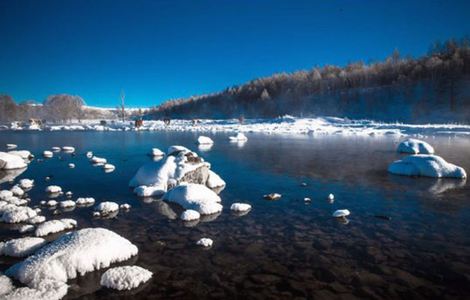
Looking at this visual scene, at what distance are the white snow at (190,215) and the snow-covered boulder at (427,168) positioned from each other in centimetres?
1104

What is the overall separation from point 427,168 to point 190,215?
11594 millimetres

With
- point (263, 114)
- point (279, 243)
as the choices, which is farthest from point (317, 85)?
point (279, 243)

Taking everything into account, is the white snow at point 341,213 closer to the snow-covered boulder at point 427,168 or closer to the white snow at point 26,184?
the snow-covered boulder at point 427,168

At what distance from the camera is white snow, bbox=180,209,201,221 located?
8.59 metres

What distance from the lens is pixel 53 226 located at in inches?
297

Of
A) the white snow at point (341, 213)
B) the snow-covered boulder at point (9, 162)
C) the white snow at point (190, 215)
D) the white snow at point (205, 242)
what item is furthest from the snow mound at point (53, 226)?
the snow-covered boulder at point (9, 162)

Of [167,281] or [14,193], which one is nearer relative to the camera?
[167,281]

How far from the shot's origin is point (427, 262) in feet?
20.4

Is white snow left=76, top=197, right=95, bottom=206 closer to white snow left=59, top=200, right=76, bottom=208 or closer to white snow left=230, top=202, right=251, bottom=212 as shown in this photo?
white snow left=59, top=200, right=76, bottom=208

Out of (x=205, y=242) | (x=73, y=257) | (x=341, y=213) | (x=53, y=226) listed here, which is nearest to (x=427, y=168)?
(x=341, y=213)

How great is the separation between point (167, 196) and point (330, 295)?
22.1 ft

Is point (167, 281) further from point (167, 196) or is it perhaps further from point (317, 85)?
point (317, 85)

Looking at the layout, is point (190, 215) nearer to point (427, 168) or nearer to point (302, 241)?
point (302, 241)

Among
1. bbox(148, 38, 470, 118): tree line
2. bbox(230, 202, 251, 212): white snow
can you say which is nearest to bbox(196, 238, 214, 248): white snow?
bbox(230, 202, 251, 212): white snow
